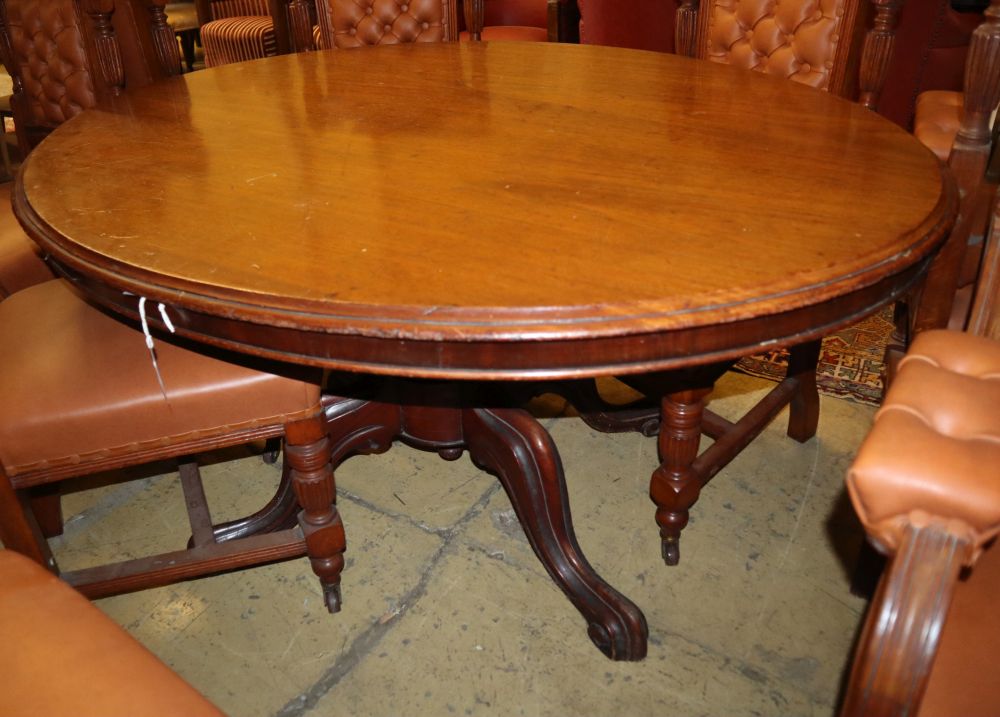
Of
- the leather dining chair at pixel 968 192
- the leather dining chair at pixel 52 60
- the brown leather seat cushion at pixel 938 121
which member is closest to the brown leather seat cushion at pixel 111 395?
the leather dining chair at pixel 52 60

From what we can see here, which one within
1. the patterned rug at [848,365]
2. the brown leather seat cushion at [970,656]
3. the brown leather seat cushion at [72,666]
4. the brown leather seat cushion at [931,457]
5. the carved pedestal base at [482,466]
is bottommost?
the patterned rug at [848,365]

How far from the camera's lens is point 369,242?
100cm

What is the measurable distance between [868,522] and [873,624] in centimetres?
9

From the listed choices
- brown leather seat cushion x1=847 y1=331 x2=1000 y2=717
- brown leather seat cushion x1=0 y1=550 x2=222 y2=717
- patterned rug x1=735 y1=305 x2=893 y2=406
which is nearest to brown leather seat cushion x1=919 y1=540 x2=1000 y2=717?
brown leather seat cushion x1=847 y1=331 x2=1000 y2=717

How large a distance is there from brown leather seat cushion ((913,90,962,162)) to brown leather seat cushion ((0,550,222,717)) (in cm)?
194

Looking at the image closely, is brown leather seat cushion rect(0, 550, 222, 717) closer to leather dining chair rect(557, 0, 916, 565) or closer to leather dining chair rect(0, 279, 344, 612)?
leather dining chair rect(0, 279, 344, 612)

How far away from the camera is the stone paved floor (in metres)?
1.45

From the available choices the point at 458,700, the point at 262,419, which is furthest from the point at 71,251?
the point at 458,700

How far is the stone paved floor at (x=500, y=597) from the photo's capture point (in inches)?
57.2

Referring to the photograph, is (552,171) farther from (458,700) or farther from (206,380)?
(458,700)

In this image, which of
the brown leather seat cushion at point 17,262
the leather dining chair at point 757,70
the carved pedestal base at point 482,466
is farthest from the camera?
the brown leather seat cushion at point 17,262

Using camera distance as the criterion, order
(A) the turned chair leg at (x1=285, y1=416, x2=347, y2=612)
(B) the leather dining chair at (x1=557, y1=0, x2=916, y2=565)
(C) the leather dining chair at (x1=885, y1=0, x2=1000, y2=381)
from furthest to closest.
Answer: (B) the leather dining chair at (x1=557, y1=0, x2=916, y2=565) → (A) the turned chair leg at (x1=285, y1=416, x2=347, y2=612) → (C) the leather dining chair at (x1=885, y1=0, x2=1000, y2=381)

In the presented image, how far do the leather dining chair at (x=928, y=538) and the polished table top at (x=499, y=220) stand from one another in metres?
0.18

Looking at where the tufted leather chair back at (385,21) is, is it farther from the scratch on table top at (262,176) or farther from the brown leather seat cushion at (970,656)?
the brown leather seat cushion at (970,656)
